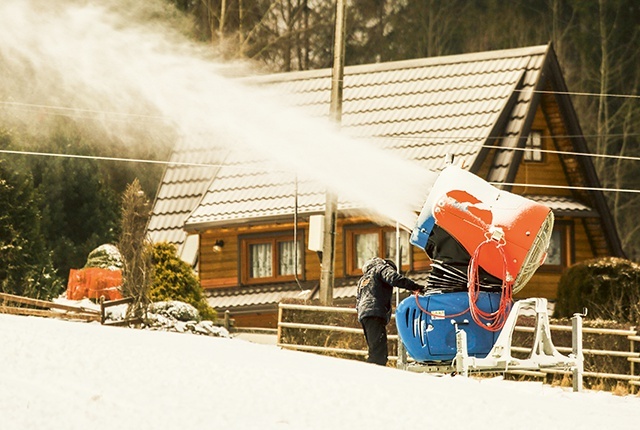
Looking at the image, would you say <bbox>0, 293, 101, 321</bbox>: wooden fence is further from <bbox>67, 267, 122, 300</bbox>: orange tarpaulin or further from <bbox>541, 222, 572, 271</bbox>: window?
<bbox>541, 222, 572, 271</bbox>: window

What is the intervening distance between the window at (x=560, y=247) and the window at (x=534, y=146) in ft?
5.21

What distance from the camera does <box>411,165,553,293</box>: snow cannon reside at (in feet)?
56.5

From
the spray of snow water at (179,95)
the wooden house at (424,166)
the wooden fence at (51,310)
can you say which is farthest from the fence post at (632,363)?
the wooden house at (424,166)

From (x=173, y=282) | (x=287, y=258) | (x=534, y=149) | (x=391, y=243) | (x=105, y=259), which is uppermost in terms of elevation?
(x=534, y=149)

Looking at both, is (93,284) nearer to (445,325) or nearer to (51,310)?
(51,310)

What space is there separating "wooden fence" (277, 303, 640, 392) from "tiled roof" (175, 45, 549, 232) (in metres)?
8.99

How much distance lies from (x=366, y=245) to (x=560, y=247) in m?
4.36

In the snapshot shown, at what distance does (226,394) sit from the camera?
42.7 ft

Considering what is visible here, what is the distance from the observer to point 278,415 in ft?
41.0

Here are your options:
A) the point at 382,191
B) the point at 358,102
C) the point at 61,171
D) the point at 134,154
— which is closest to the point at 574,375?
the point at 382,191

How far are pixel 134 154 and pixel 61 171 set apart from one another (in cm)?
1001

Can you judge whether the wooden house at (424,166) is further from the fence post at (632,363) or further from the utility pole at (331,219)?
the fence post at (632,363)

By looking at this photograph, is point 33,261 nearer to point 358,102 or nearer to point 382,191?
point 358,102

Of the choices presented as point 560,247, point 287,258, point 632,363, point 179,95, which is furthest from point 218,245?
point 632,363
